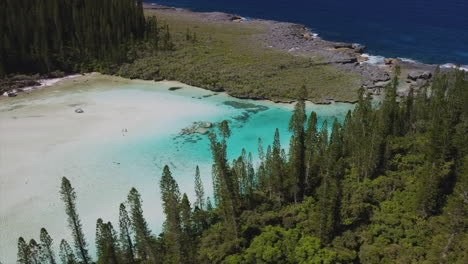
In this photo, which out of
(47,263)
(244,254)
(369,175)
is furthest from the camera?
(369,175)

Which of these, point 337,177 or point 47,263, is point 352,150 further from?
point 47,263

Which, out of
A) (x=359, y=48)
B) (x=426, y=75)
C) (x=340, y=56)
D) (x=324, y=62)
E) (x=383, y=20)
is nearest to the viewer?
(x=426, y=75)

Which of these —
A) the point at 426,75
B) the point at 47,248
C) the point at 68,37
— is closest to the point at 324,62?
the point at 426,75

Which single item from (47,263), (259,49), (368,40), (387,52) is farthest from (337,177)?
(368,40)

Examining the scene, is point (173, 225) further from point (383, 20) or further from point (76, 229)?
point (383, 20)

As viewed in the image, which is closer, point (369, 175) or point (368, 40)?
point (369, 175)

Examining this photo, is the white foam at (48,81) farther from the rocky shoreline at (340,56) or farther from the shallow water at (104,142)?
the rocky shoreline at (340,56)

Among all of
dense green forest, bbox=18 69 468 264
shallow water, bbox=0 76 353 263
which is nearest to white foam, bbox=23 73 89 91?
shallow water, bbox=0 76 353 263
